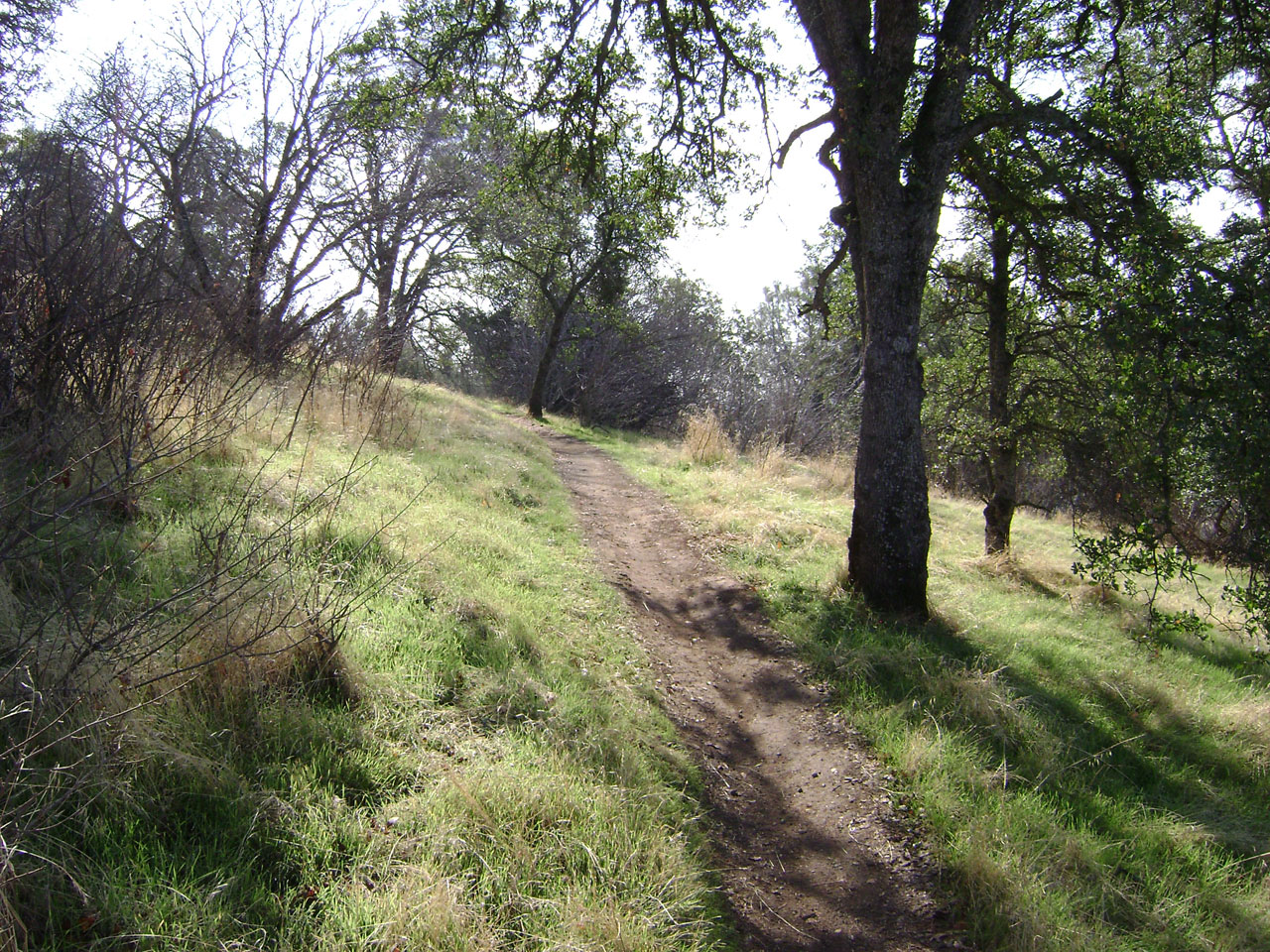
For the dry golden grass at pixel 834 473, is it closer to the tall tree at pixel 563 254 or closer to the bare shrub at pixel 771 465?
the bare shrub at pixel 771 465

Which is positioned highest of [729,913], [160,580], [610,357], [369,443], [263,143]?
[263,143]

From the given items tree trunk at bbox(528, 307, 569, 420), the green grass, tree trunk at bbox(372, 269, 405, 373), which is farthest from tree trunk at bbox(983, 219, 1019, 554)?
tree trunk at bbox(528, 307, 569, 420)

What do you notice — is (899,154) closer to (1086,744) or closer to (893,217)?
(893,217)

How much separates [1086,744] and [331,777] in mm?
4749

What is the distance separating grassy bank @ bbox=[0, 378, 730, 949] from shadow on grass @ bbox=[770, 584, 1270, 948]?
1.67 meters

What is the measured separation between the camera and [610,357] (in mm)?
26062

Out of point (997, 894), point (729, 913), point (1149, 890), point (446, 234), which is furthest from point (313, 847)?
point (446, 234)

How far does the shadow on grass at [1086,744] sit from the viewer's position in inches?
137

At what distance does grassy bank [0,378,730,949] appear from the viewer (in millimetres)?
2113

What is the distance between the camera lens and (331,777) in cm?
279

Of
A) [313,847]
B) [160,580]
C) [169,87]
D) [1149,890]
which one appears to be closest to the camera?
[313,847]

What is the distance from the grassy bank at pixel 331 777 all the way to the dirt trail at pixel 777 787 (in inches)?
11.6

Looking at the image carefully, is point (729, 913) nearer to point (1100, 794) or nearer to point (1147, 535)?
point (1100, 794)

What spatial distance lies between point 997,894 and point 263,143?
17734 mm
